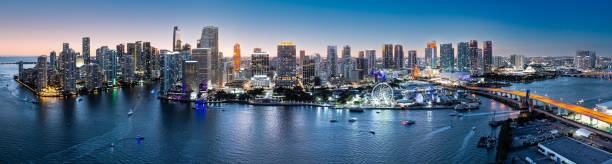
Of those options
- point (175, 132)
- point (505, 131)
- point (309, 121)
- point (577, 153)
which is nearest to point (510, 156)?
point (577, 153)

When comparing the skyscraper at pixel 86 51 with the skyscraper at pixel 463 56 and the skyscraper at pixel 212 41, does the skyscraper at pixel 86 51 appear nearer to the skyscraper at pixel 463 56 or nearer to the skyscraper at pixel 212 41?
the skyscraper at pixel 212 41

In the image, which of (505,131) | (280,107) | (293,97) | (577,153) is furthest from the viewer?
(293,97)

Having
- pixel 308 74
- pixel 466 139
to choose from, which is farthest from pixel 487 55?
pixel 466 139

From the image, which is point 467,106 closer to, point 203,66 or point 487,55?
point 203,66

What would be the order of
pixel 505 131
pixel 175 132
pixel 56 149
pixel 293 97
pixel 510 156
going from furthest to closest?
pixel 293 97, pixel 175 132, pixel 505 131, pixel 56 149, pixel 510 156

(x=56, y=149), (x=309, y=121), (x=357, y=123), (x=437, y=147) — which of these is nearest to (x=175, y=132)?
(x=56, y=149)

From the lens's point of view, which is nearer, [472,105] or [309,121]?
[309,121]

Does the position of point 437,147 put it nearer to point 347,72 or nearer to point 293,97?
point 293,97

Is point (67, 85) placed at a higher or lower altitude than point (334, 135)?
higher
